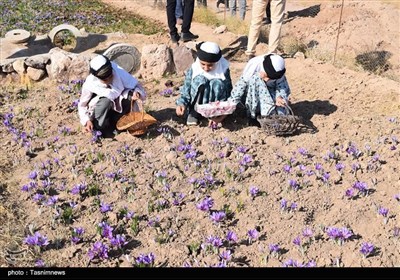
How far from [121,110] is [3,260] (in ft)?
7.32

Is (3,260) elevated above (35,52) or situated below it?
above

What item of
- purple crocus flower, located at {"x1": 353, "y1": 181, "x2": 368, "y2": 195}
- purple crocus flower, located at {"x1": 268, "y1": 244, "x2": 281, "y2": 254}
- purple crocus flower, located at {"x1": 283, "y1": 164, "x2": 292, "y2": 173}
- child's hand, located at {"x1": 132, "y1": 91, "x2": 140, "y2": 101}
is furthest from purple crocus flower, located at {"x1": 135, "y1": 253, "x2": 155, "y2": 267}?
child's hand, located at {"x1": 132, "y1": 91, "x2": 140, "y2": 101}

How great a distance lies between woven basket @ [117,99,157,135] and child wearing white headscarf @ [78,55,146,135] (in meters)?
0.17

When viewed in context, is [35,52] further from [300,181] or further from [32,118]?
[300,181]

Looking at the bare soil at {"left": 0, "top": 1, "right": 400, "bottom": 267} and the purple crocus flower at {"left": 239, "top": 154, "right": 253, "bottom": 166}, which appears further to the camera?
the purple crocus flower at {"left": 239, "top": 154, "right": 253, "bottom": 166}

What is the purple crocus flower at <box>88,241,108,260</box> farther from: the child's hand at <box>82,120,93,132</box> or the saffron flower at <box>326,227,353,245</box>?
the child's hand at <box>82,120,93,132</box>

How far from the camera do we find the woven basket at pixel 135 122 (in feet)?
16.7

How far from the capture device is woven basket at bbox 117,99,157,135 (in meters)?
5.10

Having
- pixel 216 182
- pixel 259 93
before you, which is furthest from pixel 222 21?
pixel 216 182

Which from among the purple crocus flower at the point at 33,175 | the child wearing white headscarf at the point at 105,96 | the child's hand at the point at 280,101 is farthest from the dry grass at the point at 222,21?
the purple crocus flower at the point at 33,175

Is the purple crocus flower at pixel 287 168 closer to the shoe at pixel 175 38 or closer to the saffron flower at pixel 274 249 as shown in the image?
the saffron flower at pixel 274 249

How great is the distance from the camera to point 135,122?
5078 millimetres

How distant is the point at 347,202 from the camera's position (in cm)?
426
